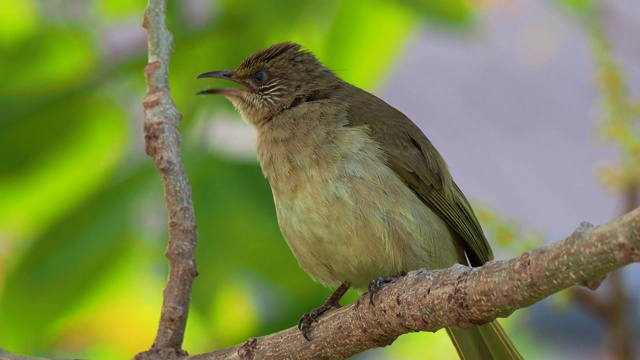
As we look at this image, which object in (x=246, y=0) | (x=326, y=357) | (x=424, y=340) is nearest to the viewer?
(x=326, y=357)

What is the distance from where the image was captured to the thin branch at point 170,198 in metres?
3.16

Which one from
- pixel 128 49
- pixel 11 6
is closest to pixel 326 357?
pixel 128 49

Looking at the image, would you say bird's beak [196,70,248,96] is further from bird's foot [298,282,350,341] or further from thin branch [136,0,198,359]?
bird's foot [298,282,350,341]

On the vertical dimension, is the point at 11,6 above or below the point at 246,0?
above

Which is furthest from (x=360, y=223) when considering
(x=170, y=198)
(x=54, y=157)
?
(x=54, y=157)

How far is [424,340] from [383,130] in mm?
1001

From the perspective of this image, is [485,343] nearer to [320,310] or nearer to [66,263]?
[320,310]

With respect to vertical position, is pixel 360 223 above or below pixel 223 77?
below

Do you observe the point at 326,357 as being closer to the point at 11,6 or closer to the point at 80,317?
the point at 80,317

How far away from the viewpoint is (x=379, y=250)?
3398 mm

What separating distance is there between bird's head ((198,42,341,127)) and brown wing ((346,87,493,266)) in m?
0.26

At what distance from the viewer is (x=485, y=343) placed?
11.6 ft

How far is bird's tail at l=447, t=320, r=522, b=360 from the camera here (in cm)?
A: 349

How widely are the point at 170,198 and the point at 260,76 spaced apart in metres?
1.15
